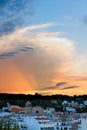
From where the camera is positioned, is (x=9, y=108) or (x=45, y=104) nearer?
(x=9, y=108)

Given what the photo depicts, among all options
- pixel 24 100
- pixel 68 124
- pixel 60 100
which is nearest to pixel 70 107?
pixel 60 100

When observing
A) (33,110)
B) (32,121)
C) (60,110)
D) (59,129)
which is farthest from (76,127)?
(60,110)

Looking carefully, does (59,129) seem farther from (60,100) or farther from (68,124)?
(60,100)

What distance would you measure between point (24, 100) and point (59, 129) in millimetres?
24150

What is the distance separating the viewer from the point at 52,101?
6162cm

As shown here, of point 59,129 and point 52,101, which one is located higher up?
point 52,101

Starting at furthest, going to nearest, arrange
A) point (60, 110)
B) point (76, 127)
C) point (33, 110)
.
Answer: point (60, 110) → point (33, 110) → point (76, 127)

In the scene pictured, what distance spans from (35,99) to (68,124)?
69.1 ft

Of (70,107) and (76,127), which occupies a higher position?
(70,107)

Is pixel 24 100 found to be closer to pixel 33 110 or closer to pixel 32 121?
pixel 33 110

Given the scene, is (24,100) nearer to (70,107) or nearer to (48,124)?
(70,107)

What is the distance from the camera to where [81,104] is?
62844mm

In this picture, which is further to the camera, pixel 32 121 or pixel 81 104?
pixel 81 104

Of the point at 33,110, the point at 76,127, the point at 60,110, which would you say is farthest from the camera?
the point at 60,110
